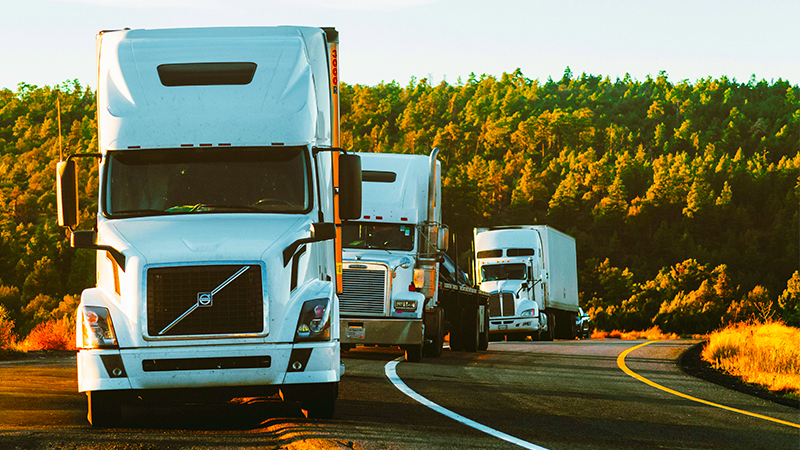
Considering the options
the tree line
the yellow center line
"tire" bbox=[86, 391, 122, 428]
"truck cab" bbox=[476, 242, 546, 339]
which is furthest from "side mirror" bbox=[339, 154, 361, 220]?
the tree line

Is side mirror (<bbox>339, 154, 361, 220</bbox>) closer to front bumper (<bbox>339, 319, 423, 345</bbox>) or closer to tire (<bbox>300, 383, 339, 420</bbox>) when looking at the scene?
tire (<bbox>300, 383, 339, 420</bbox>)

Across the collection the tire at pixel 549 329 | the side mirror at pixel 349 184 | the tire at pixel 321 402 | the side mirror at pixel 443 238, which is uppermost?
the side mirror at pixel 349 184

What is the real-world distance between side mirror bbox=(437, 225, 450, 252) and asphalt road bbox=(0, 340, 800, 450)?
3379mm

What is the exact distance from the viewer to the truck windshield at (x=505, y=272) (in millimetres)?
34156

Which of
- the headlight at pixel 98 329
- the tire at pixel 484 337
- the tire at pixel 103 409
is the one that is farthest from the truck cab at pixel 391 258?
the headlight at pixel 98 329

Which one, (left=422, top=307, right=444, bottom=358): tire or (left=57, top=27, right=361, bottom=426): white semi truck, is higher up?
(left=57, top=27, right=361, bottom=426): white semi truck

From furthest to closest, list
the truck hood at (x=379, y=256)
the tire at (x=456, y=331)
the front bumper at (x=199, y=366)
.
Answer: the tire at (x=456, y=331) < the truck hood at (x=379, y=256) < the front bumper at (x=199, y=366)

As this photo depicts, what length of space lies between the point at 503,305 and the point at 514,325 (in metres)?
0.86

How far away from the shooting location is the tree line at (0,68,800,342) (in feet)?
339

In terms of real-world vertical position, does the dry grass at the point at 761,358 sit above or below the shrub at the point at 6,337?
below

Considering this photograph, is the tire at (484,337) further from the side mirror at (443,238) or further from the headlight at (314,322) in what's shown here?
the headlight at (314,322)

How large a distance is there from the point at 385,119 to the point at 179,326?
185 metres

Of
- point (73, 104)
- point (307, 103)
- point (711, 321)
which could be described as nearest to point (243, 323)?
point (307, 103)

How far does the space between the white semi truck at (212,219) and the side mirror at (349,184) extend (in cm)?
1
